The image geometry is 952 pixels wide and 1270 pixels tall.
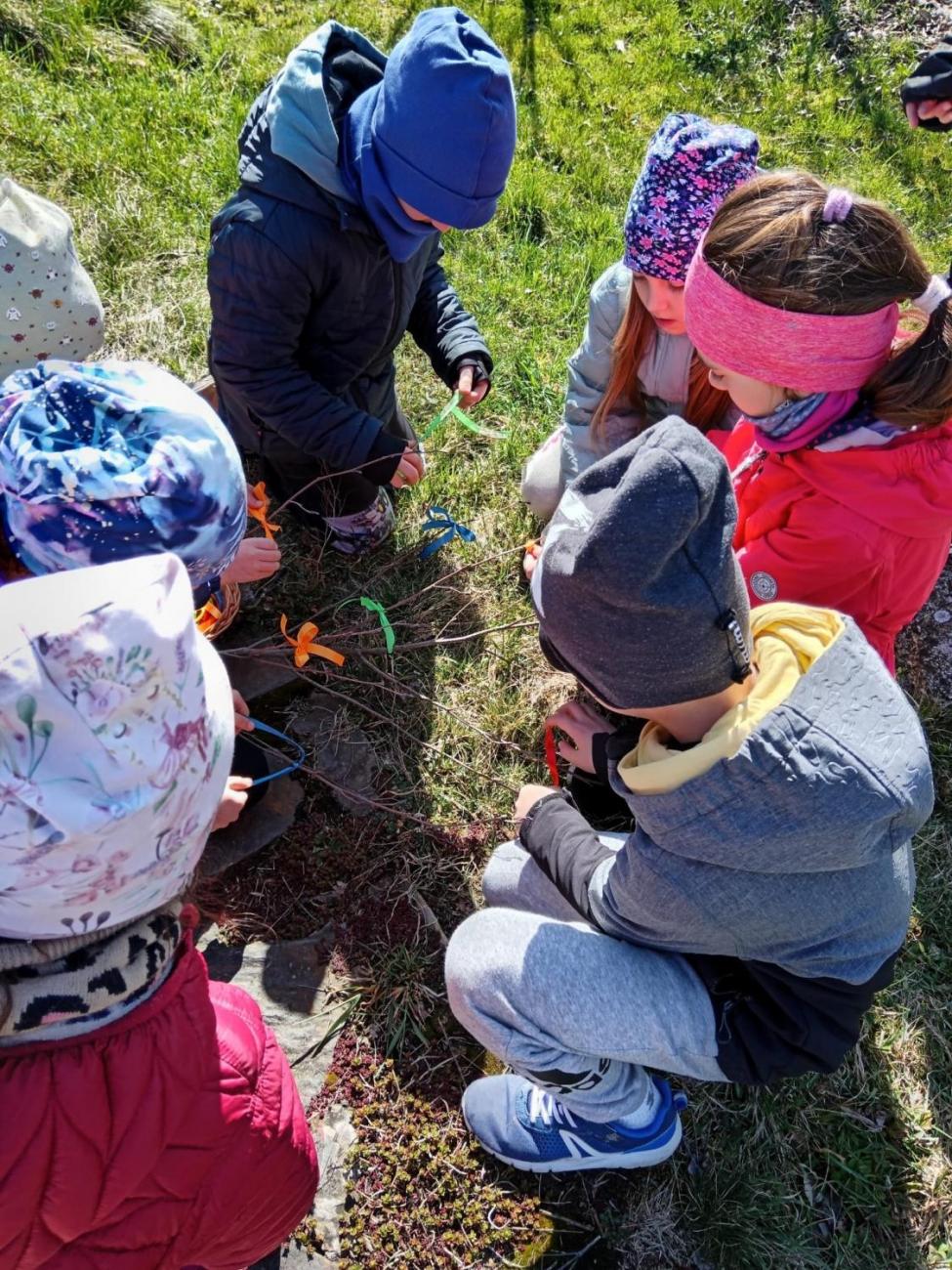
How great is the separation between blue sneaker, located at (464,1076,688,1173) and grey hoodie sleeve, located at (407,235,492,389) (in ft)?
6.57

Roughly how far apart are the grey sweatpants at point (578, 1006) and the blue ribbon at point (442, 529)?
1275mm

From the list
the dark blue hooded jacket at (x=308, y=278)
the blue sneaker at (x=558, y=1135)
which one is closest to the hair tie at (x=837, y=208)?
the dark blue hooded jacket at (x=308, y=278)

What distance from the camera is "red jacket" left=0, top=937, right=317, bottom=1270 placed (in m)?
1.23

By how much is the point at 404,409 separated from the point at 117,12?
8.62 feet

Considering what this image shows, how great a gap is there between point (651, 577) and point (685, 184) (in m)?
1.28

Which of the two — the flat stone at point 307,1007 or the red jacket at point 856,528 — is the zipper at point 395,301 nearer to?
the red jacket at point 856,528

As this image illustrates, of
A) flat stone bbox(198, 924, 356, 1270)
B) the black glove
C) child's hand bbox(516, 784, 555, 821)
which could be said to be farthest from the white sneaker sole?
the black glove

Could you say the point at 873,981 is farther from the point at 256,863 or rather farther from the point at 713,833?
the point at 256,863

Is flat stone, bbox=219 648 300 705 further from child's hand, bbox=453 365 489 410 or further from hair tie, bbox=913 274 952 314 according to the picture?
hair tie, bbox=913 274 952 314

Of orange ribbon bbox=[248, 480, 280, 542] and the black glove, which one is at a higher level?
the black glove

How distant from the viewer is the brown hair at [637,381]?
95.3 inches

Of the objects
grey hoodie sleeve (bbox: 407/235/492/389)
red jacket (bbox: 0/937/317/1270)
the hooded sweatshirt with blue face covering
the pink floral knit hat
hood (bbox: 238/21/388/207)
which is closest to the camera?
the pink floral knit hat

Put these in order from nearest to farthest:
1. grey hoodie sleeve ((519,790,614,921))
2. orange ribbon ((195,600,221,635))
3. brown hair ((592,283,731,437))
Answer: grey hoodie sleeve ((519,790,614,921)) < orange ribbon ((195,600,221,635)) < brown hair ((592,283,731,437))

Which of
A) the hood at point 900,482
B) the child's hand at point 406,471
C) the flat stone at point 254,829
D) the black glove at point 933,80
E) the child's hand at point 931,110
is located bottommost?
the flat stone at point 254,829
